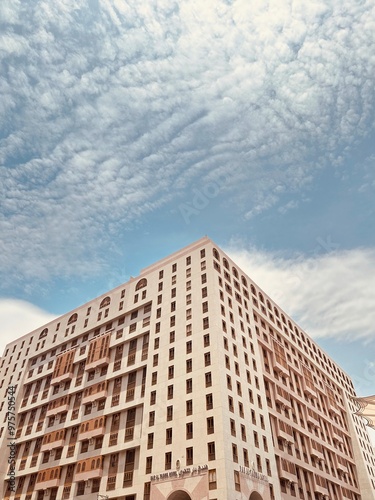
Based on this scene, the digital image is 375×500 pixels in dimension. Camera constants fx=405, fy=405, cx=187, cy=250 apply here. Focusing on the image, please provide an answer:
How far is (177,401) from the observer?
46.0 meters

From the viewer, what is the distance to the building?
4275cm

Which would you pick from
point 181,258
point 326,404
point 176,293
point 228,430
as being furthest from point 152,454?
point 326,404

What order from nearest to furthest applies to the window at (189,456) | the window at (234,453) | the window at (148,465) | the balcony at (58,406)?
the window at (234,453)
the window at (189,456)
the window at (148,465)
the balcony at (58,406)

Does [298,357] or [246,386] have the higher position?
[298,357]

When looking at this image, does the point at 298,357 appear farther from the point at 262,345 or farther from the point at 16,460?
the point at 16,460

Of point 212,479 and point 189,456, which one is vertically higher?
point 189,456

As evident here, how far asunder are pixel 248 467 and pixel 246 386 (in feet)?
30.9

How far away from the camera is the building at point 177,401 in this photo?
42.8 m

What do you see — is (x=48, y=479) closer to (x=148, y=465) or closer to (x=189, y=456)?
(x=148, y=465)

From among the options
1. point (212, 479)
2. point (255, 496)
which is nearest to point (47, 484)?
point (212, 479)

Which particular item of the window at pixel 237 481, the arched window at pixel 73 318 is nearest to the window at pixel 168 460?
the window at pixel 237 481

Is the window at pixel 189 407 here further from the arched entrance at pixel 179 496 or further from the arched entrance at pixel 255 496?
the arched entrance at pixel 255 496

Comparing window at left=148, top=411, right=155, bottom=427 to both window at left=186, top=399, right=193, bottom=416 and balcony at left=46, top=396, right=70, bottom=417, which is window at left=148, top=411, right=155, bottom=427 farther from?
balcony at left=46, top=396, right=70, bottom=417

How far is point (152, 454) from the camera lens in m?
44.2
